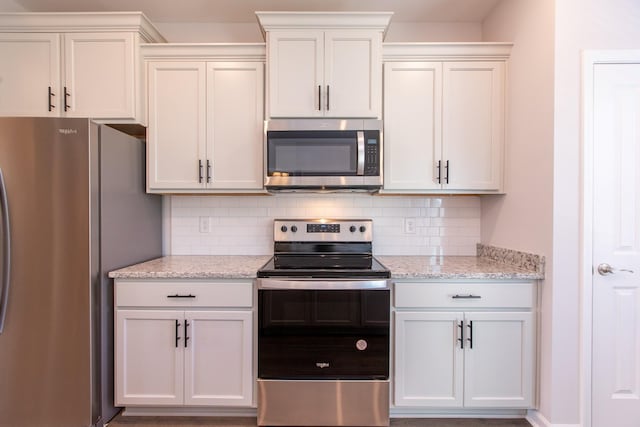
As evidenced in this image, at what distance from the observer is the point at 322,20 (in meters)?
2.04

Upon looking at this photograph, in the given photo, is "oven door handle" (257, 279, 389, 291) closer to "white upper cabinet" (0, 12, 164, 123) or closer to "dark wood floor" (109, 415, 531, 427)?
"dark wood floor" (109, 415, 531, 427)

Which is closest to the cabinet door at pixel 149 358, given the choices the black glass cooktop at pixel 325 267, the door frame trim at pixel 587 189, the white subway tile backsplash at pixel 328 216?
the black glass cooktop at pixel 325 267

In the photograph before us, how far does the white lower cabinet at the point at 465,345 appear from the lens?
183 cm

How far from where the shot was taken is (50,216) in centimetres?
167

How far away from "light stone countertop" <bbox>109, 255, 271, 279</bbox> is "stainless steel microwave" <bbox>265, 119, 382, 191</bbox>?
0.57 m

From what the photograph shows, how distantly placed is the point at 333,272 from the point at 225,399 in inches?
37.8

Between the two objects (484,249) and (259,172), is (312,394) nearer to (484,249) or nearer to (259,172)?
(259,172)

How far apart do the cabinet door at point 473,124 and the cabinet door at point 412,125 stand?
0.07 meters

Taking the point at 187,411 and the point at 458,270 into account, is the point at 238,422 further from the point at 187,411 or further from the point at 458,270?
the point at 458,270

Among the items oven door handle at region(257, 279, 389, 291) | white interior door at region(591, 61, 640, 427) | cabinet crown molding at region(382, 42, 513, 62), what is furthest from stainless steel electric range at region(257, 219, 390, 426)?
cabinet crown molding at region(382, 42, 513, 62)

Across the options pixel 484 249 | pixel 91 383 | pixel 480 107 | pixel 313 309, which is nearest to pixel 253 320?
pixel 313 309

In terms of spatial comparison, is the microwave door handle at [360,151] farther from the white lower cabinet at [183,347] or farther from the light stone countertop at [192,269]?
the white lower cabinet at [183,347]

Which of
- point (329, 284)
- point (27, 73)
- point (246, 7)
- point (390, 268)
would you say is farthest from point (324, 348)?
point (27, 73)

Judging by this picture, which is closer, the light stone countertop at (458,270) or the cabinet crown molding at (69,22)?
the light stone countertop at (458,270)
